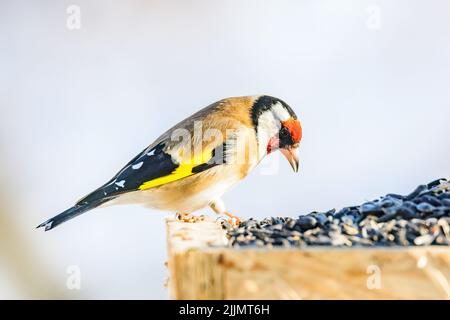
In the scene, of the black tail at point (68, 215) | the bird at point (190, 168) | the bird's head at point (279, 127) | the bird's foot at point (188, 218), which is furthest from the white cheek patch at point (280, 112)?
the black tail at point (68, 215)

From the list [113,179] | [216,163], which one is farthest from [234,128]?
[113,179]

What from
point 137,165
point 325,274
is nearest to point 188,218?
point 137,165

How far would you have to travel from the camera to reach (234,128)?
3.92 metres

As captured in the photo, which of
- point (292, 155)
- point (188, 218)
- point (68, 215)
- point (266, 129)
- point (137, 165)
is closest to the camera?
point (188, 218)

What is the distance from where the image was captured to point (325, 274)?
201 centimetres

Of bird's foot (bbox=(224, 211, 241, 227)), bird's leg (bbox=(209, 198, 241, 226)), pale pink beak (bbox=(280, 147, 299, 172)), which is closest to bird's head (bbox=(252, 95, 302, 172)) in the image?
pale pink beak (bbox=(280, 147, 299, 172))

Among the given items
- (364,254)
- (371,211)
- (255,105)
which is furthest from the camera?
(255,105)

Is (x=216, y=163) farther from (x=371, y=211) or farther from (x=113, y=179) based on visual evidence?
(x=371, y=211)

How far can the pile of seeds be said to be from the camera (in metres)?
2.47

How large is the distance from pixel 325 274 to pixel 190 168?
1770 mm

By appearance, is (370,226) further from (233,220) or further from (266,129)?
(266,129)
